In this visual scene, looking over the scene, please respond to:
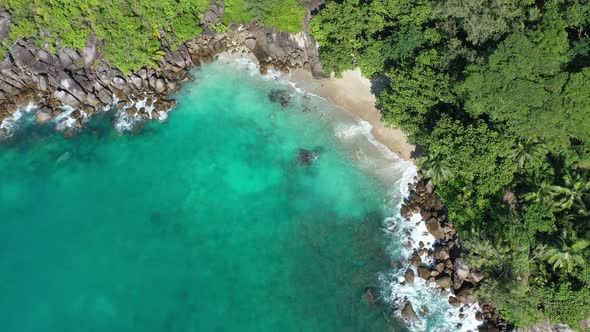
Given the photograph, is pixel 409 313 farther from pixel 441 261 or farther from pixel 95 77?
pixel 95 77

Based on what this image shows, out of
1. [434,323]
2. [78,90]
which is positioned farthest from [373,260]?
[78,90]

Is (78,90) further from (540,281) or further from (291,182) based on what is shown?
(540,281)

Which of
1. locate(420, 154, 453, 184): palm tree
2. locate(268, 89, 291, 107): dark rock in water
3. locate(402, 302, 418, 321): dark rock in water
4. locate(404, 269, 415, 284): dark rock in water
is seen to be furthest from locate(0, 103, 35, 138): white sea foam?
locate(402, 302, 418, 321): dark rock in water

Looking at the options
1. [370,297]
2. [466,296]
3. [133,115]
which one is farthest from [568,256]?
[133,115]

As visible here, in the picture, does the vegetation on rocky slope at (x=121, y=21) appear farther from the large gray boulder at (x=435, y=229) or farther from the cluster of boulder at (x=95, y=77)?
the large gray boulder at (x=435, y=229)

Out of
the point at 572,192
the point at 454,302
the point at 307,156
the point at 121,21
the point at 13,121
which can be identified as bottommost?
the point at 454,302

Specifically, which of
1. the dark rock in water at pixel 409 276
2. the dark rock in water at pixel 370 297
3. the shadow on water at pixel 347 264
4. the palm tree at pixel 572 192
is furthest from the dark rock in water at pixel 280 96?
the palm tree at pixel 572 192

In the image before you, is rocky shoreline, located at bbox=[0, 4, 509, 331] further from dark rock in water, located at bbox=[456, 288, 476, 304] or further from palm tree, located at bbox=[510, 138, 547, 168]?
dark rock in water, located at bbox=[456, 288, 476, 304]
